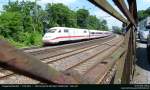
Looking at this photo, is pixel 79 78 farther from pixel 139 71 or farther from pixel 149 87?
pixel 139 71

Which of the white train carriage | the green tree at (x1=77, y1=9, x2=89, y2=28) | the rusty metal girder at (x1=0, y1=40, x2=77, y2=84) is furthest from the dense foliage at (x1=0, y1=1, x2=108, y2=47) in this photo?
the rusty metal girder at (x1=0, y1=40, x2=77, y2=84)

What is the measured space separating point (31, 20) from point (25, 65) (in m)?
54.8

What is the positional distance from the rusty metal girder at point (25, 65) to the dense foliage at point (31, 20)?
3894cm

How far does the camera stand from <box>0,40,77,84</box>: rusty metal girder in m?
1.30

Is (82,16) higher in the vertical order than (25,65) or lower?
lower

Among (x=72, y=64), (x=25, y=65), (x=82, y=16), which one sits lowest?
(x=72, y=64)

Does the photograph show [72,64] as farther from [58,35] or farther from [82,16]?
[82,16]

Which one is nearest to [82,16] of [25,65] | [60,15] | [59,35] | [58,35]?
[60,15]

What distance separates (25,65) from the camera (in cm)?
135

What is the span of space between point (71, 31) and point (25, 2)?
24.6 meters

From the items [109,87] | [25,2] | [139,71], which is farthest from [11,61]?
[25,2]

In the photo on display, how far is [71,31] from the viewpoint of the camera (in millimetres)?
42812

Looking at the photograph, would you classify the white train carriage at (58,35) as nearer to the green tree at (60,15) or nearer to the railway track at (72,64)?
the railway track at (72,64)

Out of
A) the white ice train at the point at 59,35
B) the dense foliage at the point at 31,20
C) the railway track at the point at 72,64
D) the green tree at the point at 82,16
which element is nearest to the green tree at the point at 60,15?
the dense foliage at the point at 31,20
